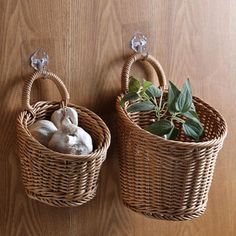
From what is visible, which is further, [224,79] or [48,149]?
[224,79]

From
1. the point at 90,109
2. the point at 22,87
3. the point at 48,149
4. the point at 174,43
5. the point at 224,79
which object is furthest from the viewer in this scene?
the point at 224,79

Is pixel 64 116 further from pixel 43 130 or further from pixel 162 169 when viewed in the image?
pixel 162 169

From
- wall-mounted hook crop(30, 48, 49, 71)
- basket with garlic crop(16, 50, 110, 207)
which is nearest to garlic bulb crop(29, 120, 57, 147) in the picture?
basket with garlic crop(16, 50, 110, 207)

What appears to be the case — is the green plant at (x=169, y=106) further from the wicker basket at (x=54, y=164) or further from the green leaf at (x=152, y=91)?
the wicker basket at (x=54, y=164)

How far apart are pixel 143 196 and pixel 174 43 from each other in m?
0.45

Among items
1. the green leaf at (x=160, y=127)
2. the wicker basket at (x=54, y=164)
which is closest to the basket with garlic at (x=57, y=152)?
the wicker basket at (x=54, y=164)

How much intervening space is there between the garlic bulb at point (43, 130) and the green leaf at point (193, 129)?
0.32 metres

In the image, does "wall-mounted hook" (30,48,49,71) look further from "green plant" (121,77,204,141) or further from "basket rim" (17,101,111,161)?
"green plant" (121,77,204,141)

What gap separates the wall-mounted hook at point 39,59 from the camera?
1.32 meters

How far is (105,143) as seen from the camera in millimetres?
1288

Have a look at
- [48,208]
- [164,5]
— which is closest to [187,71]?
[164,5]

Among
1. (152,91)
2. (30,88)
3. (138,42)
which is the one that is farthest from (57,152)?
(138,42)

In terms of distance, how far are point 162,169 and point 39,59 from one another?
39 cm

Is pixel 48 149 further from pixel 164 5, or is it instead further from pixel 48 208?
pixel 164 5
